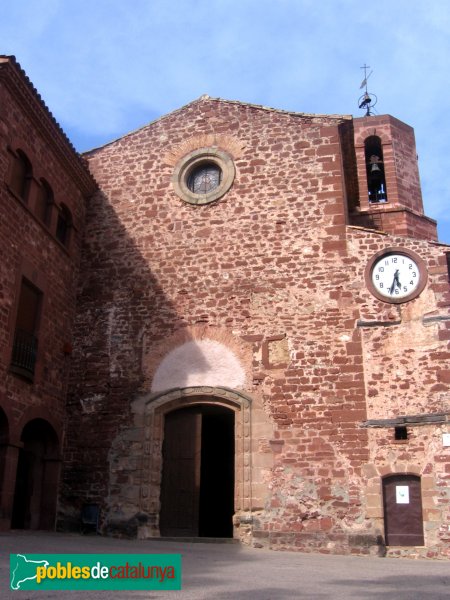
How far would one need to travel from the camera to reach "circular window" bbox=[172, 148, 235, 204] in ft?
44.4

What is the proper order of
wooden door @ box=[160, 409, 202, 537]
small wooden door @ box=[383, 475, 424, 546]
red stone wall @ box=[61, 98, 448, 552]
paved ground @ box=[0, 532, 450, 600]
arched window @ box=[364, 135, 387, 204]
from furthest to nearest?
arched window @ box=[364, 135, 387, 204]
wooden door @ box=[160, 409, 202, 537]
red stone wall @ box=[61, 98, 448, 552]
small wooden door @ box=[383, 475, 424, 546]
paved ground @ box=[0, 532, 450, 600]

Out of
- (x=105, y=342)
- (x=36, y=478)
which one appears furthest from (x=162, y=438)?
(x=36, y=478)

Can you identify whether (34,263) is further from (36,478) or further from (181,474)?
(181,474)

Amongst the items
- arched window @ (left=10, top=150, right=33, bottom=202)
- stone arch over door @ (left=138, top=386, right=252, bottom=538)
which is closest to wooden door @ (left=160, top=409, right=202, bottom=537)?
stone arch over door @ (left=138, top=386, right=252, bottom=538)

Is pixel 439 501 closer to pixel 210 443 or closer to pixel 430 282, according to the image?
pixel 430 282

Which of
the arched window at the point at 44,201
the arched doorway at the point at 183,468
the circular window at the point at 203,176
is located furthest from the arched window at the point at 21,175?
the arched doorway at the point at 183,468

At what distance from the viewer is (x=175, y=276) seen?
42.8 feet

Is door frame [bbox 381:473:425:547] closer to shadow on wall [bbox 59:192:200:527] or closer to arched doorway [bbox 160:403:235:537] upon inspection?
arched doorway [bbox 160:403:235:537]

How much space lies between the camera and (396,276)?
38.5 feet

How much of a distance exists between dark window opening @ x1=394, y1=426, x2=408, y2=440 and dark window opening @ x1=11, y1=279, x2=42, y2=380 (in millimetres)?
6264

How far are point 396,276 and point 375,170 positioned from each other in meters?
4.00

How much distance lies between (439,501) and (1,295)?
772cm

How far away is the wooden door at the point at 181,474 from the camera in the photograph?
1149cm

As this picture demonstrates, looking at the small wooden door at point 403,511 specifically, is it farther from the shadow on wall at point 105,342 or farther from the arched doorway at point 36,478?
the arched doorway at point 36,478
